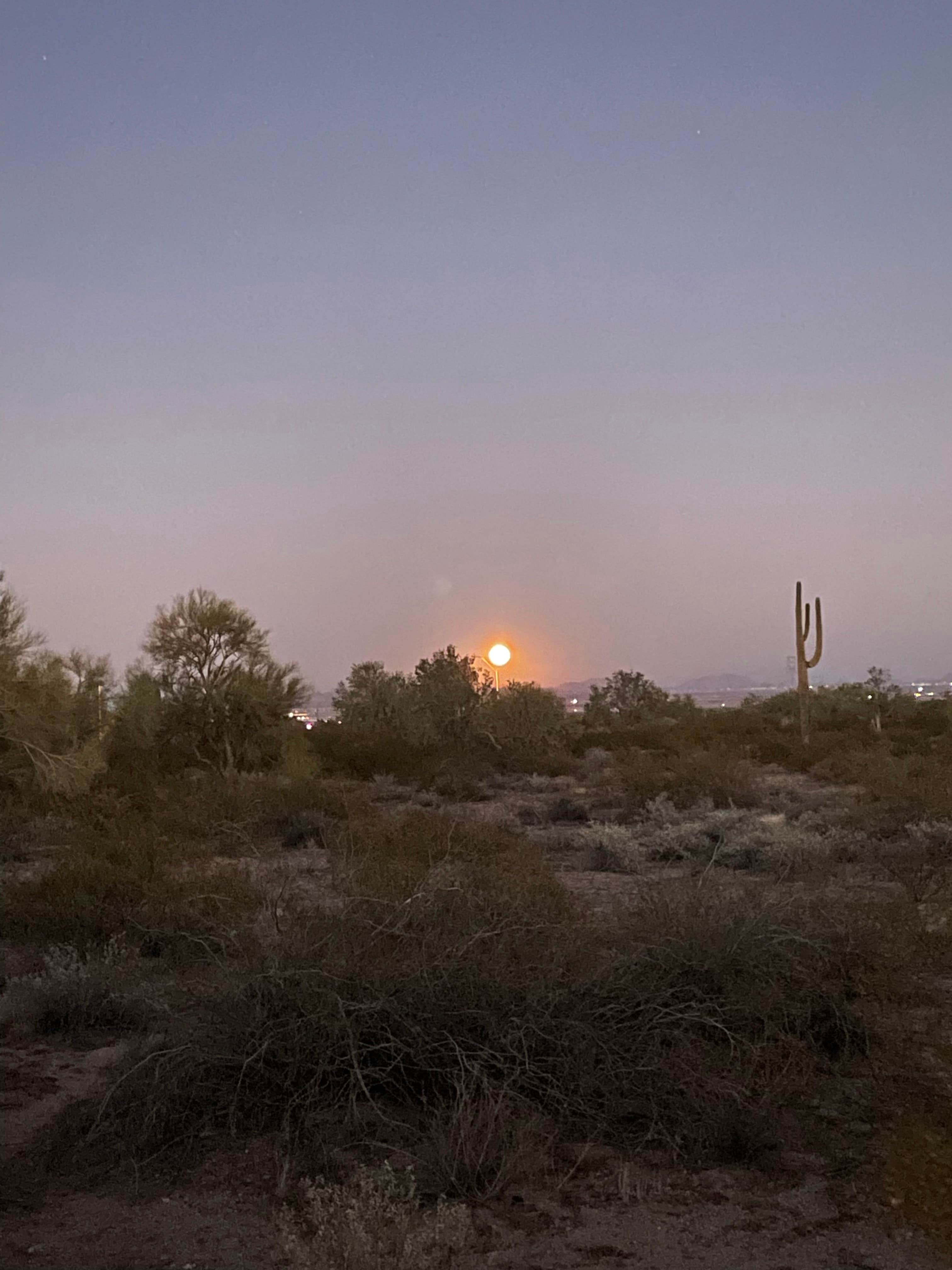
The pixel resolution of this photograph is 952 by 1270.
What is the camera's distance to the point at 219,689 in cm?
2516

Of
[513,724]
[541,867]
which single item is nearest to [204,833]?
[541,867]

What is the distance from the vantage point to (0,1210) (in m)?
4.95

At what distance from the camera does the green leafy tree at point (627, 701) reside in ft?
165

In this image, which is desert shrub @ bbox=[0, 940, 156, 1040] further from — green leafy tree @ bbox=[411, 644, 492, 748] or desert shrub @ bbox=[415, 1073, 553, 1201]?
green leafy tree @ bbox=[411, 644, 492, 748]

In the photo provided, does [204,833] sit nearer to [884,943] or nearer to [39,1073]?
[39,1073]

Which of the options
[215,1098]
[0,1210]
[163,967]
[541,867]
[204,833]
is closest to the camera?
[0,1210]

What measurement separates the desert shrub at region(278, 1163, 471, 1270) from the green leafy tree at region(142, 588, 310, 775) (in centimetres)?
1999

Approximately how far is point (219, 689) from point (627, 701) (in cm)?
3312

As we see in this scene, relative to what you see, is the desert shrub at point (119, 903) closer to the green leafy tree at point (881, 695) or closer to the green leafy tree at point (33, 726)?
the green leafy tree at point (33, 726)

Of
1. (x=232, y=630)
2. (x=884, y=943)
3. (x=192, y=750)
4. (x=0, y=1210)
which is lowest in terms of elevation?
(x=0, y=1210)

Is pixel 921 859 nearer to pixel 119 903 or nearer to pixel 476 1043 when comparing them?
pixel 119 903

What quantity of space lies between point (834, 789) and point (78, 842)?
50.8ft

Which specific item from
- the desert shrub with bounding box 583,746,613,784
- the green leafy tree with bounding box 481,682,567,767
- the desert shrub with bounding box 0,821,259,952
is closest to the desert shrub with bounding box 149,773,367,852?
the desert shrub with bounding box 0,821,259,952

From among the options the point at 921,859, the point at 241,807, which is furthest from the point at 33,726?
the point at 921,859
